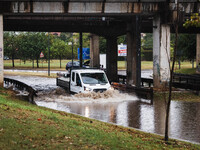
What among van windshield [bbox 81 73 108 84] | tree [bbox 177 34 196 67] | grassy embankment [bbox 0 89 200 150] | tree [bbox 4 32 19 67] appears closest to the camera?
grassy embankment [bbox 0 89 200 150]

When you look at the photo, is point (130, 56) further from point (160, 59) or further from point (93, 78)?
point (93, 78)

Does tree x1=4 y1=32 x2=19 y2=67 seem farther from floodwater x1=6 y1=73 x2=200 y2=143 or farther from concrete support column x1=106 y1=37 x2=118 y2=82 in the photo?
floodwater x1=6 y1=73 x2=200 y2=143

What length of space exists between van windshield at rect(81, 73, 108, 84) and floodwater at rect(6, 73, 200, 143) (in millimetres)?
963

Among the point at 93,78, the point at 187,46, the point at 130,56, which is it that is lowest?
the point at 93,78

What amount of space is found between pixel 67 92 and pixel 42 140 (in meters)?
16.6

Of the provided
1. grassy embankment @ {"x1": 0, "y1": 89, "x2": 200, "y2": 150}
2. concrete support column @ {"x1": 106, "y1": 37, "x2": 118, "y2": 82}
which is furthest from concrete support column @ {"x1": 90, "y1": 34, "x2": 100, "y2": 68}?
grassy embankment @ {"x1": 0, "y1": 89, "x2": 200, "y2": 150}

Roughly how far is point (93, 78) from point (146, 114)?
270 inches

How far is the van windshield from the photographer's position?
2329cm

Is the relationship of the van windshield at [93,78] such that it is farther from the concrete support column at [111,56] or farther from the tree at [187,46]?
the tree at [187,46]

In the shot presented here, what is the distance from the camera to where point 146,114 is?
686 inches

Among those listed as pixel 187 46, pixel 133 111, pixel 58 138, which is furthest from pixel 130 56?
pixel 58 138

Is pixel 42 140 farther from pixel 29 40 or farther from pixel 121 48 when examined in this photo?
pixel 29 40

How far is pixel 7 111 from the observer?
1296 centimetres

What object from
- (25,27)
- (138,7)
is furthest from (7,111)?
(25,27)
